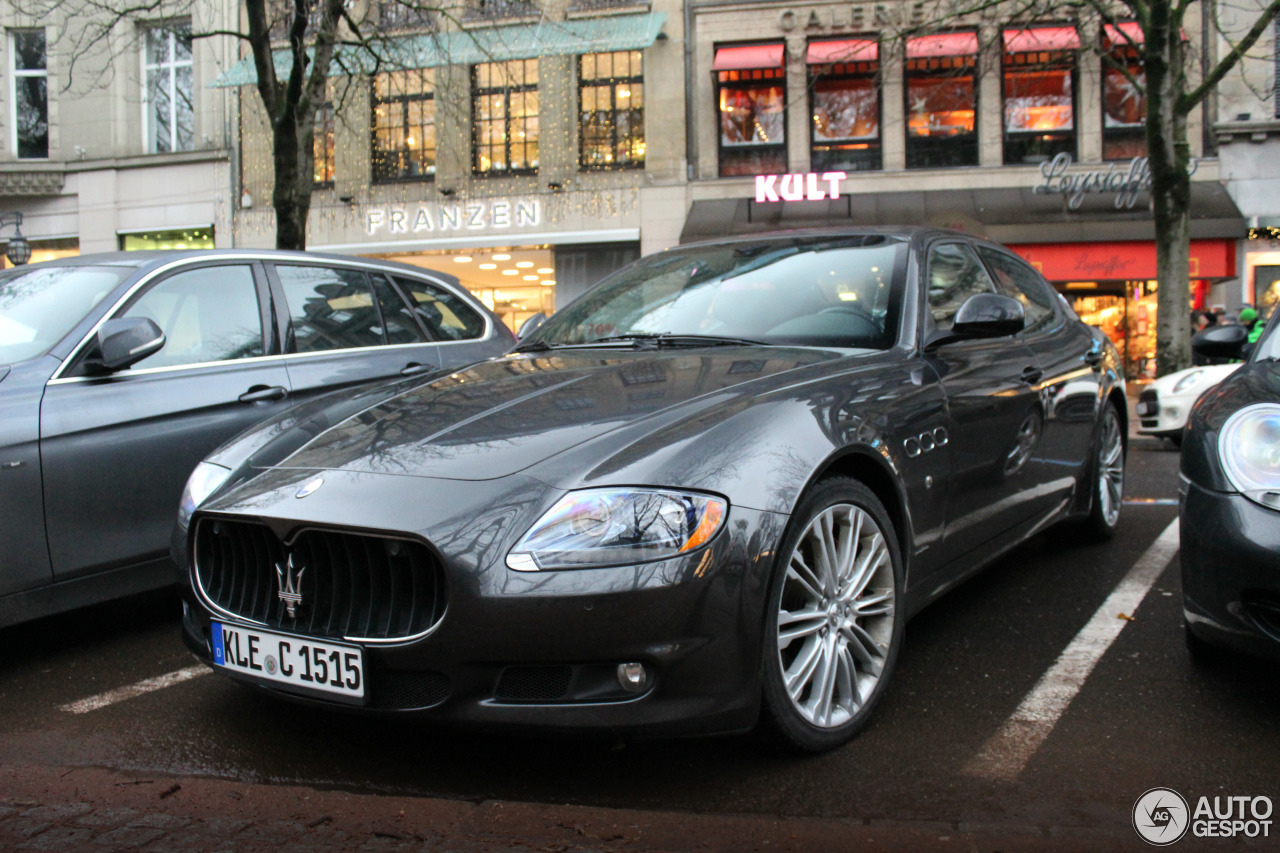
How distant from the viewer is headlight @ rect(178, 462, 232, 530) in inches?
119

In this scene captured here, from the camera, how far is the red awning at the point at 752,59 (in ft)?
62.0

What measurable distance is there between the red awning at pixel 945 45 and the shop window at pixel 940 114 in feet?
2.57

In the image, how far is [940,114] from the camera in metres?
19.1

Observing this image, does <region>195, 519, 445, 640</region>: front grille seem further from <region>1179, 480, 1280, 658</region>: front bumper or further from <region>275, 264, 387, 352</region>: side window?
<region>275, 264, 387, 352</region>: side window

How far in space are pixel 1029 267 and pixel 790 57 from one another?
15.4m

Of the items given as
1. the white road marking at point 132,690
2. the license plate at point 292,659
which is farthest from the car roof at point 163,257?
the license plate at point 292,659

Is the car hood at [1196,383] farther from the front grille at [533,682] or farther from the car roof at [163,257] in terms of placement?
the front grille at [533,682]

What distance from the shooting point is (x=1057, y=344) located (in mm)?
4574

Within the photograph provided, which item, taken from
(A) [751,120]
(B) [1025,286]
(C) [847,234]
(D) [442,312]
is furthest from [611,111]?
(C) [847,234]

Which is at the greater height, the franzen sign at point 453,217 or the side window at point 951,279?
the franzen sign at point 453,217

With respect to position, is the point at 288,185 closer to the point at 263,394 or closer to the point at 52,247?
the point at 263,394

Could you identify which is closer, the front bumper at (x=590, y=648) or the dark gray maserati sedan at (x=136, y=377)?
the front bumper at (x=590, y=648)

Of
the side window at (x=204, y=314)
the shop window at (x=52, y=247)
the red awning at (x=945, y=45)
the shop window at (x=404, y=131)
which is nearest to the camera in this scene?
the side window at (x=204, y=314)

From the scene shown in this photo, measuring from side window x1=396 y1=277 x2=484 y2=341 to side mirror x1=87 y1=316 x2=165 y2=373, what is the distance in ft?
5.41
